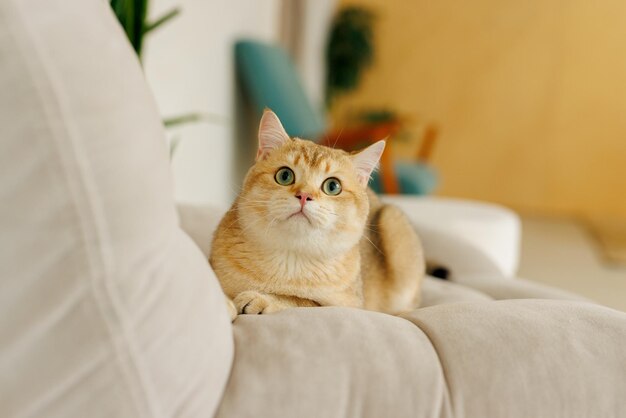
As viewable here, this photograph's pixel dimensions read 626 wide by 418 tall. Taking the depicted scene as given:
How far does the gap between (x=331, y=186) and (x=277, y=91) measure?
2.82 metres

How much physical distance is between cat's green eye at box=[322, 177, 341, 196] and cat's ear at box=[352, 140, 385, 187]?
0.08m

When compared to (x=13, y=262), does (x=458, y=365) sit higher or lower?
lower

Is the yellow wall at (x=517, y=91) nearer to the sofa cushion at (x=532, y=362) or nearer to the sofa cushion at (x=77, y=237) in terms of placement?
the sofa cushion at (x=532, y=362)

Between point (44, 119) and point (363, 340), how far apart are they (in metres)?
0.46

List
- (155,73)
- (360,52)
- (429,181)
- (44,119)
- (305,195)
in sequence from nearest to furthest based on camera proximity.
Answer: (44,119)
(305,195)
(155,73)
(429,181)
(360,52)

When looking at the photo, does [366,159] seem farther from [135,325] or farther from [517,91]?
[517,91]

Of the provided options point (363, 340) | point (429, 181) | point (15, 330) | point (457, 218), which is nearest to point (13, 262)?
point (15, 330)

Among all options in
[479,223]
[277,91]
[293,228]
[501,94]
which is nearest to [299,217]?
[293,228]

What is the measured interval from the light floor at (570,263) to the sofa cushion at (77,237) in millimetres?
3333

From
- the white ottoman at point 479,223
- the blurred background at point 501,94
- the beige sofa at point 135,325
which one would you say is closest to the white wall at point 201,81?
the white ottoman at point 479,223

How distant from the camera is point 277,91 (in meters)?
3.84

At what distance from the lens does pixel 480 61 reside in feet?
21.6

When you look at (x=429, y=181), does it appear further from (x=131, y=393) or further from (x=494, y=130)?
(x=131, y=393)

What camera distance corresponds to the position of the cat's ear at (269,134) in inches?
43.3
